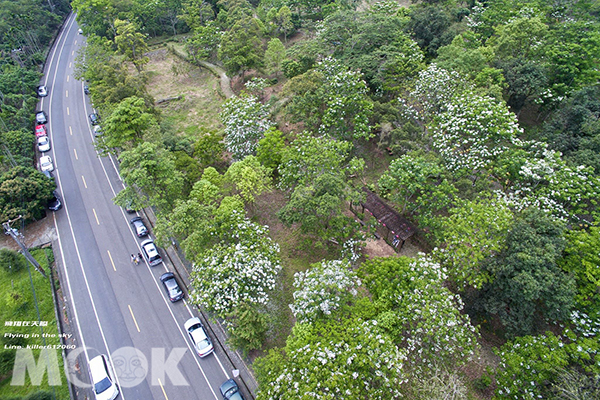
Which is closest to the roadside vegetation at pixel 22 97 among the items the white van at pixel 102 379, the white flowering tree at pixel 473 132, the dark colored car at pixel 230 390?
the white van at pixel 102 379

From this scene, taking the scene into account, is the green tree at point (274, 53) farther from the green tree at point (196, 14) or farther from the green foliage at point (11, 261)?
the green foliage at point (11, 261)

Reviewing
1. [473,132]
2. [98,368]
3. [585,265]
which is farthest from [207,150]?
[585,265]

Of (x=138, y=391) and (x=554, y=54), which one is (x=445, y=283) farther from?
(x=554, y=54)

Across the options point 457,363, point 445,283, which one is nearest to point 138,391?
point 457,363

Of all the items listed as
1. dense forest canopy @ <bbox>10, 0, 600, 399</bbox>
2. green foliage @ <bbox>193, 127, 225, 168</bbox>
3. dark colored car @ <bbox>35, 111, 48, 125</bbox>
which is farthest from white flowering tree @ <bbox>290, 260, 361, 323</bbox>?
dark colored car @ <bbox>35, 111, 48, 125</bbox>

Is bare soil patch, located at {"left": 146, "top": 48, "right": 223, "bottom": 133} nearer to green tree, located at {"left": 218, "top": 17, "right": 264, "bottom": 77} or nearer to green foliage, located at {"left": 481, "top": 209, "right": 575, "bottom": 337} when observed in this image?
green tree, located at {"left": 218, "top": 17, "right": 264, "bottom": 77}
